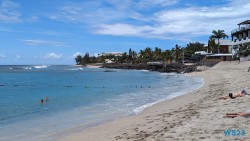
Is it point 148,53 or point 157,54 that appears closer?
point 157,54

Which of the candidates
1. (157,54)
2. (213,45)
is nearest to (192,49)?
(157,54)

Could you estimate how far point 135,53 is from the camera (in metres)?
173

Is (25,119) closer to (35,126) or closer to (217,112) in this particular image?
(35,126)

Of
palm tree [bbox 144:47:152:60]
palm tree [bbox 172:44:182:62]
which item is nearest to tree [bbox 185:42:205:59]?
palm tree [bbox 172:44:182:62]

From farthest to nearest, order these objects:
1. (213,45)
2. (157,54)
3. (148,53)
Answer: (148,53)
(157,54)
(213,45)

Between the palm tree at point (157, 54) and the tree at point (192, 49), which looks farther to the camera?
the palm tree at point (157, 54)

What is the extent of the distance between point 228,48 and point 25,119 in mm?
85596

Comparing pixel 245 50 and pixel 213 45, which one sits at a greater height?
pixel 213 45

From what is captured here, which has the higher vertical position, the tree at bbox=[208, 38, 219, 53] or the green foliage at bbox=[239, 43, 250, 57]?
the tree at bbox=[208, 38, 219, 53]

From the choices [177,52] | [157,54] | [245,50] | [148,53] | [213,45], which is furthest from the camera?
[148,53]

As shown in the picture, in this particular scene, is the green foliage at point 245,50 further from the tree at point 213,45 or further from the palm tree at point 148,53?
the palm tree at point 148,53

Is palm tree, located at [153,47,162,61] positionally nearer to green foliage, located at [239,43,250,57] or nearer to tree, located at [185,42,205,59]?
tree, located at [185,42,205,59]

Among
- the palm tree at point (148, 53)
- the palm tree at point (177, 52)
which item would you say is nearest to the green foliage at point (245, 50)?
the palm tree at point (177, 52)

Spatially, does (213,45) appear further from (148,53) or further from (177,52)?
(148,53)
